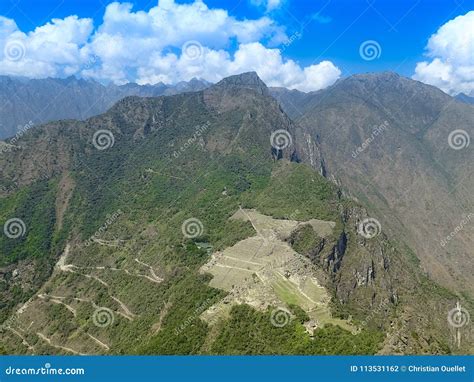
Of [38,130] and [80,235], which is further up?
[38,130]

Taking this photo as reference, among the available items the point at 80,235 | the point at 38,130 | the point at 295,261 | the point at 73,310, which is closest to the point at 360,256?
the point at 295,261

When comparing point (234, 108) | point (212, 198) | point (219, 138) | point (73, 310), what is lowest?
point (73, 310)

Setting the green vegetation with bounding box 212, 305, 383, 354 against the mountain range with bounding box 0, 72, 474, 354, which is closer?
the green vegetation with bounding box 212, 305, 383, 354

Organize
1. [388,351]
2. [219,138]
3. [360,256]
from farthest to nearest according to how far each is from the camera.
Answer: [219,138] → [360,256] → [388,351]

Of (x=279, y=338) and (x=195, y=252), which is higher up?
(x=195, y=252)

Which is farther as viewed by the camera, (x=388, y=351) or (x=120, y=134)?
(x=120, y=134)

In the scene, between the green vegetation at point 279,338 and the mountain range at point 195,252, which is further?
the mountain range at point 195,252

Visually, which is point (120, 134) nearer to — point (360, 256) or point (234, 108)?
point (234, 108)

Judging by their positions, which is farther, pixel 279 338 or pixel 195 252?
pixel 195 252
